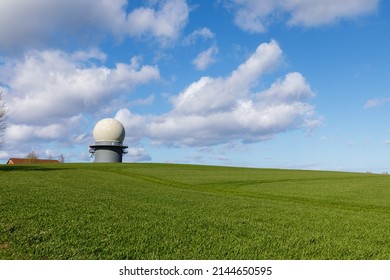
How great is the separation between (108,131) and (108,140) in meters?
2.48

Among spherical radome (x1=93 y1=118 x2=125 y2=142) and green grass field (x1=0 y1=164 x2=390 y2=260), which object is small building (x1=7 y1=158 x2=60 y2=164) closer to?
spherical radome (x1=93 y1=118 x2=125 y2=142)

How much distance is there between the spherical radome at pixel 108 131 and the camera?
3802 inches

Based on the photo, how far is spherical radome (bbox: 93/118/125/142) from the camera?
96.6 metres

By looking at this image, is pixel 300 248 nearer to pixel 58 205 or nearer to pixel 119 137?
pixel 58 205

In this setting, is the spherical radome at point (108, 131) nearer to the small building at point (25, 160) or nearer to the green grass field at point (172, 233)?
the small building at point (25, 160)

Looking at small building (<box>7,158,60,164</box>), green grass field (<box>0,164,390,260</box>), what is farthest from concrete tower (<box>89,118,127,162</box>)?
green grass field (<box>0,164,390,260</box>)

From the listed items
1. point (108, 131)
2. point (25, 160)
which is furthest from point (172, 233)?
point (25, 160)

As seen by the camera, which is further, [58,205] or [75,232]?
[58,205]

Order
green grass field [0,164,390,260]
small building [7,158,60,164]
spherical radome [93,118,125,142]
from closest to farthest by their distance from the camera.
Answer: green grass field [0,164,390,260] → spherical radome [93,118,125,142] → small building [7,158,60,164]
